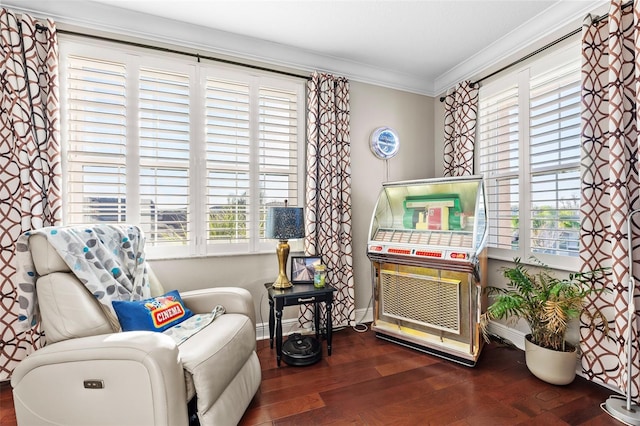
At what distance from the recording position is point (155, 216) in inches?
92.3

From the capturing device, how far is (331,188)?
280cm

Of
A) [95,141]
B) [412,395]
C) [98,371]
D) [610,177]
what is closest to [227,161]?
[95,141]

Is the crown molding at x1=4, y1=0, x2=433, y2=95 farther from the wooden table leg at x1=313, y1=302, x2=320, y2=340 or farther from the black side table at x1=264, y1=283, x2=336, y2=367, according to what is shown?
the wooden table leg at x1=313, y1=302, x2=320, y2=340

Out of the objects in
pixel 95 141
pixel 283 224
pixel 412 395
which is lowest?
pixel 412 395

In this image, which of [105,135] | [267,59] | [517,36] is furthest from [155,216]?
[517,36]

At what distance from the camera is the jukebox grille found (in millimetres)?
2238

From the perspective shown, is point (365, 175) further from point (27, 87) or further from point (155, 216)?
point (27, 87)

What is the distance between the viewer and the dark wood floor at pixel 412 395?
163 centimetres

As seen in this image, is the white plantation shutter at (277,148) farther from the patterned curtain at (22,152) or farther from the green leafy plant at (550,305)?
the green leafy plant at (550,305)

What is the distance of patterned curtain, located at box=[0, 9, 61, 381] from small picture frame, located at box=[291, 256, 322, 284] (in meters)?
1.71

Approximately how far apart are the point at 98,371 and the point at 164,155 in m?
1.65

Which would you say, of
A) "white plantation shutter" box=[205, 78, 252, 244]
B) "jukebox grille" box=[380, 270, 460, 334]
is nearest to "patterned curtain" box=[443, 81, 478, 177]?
"jukebox grille" box=[380, 270, 460, 334]

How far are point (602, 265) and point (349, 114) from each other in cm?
229

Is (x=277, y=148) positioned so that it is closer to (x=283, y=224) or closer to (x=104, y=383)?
(x=283, y=224)
